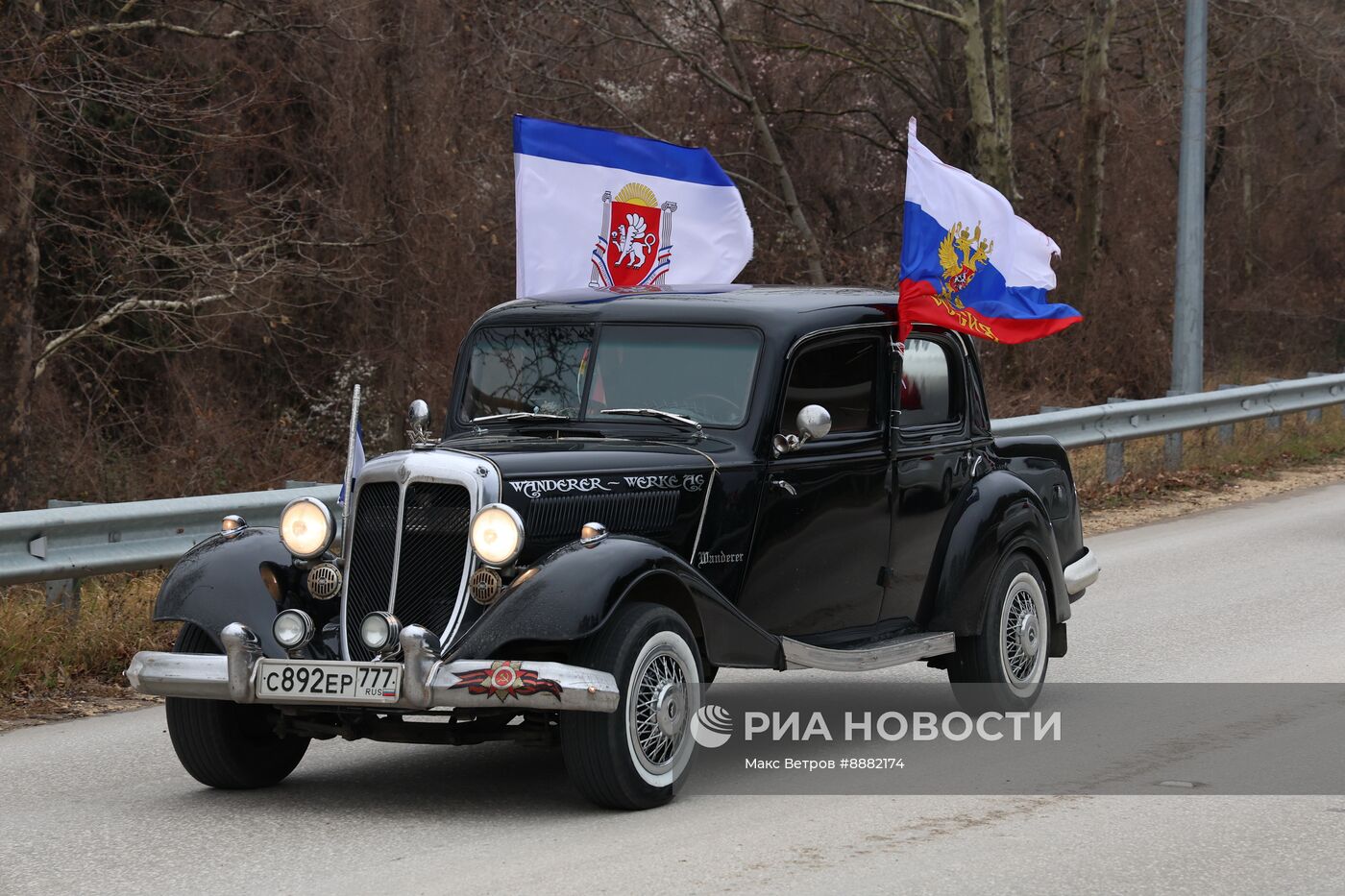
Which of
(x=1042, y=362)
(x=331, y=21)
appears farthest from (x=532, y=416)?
(x=1042, y=362)

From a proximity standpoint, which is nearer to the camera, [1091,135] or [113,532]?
[113,532]

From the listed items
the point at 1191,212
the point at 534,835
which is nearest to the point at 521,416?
the point at 534,835

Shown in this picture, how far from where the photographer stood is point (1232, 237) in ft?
120

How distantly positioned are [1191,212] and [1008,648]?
37.2 ft

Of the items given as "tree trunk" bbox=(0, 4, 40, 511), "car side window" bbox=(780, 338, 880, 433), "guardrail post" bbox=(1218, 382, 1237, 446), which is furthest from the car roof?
"guardrail post" bbox=(1218, 382, 1237, 446)

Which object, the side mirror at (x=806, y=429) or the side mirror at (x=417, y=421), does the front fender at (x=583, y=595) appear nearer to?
the side mirror at (x=806, y=429)

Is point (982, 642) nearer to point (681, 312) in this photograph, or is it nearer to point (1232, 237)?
point (681, 312)

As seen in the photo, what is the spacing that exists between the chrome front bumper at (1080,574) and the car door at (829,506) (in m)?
1.50

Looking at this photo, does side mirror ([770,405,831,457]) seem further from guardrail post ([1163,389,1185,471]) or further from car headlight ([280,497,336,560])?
guardrail post ([1163,389,1185,471])

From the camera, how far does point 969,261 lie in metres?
8.17

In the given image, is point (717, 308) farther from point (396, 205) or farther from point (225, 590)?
point (396, 205)

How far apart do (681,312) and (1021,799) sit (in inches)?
95.5

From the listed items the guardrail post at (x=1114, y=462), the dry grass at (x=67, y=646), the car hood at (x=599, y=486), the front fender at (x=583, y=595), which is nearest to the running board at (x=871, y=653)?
the front fender at (x=583, y=595)

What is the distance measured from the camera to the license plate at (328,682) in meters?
5.71
